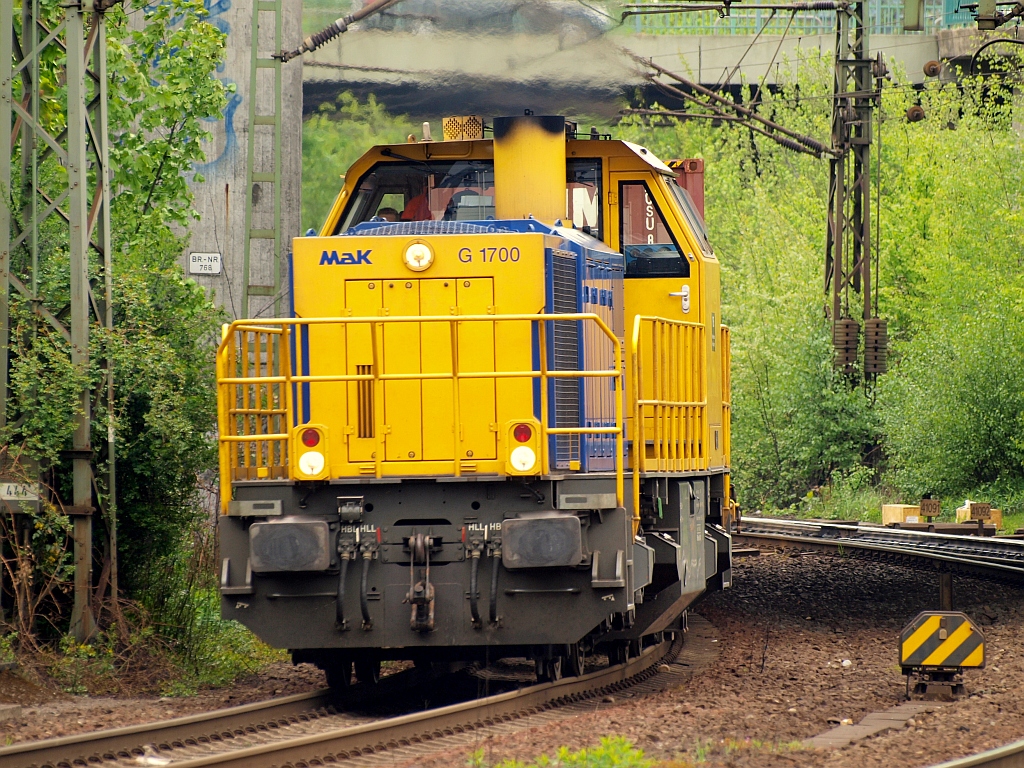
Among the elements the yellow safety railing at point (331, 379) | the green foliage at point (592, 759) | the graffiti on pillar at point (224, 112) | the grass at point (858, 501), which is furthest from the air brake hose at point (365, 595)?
the grass at point (858, 501)

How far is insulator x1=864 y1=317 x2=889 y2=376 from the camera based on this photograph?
935 inches

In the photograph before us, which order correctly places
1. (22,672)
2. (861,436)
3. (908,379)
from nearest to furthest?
(22,672) < (908,379) < (861,436)

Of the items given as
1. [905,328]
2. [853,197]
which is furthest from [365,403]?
[905,328]

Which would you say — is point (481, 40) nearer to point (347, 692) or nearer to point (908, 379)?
point (347, 692)

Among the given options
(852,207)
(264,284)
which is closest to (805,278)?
(852,207)

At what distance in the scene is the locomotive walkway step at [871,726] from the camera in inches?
280

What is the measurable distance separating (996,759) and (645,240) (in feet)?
15.3

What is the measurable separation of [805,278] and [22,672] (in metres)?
22.5

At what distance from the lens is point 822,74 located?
35.5m

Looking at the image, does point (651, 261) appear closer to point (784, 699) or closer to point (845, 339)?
point (784, 699)

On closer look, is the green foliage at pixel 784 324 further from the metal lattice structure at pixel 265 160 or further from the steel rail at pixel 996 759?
the steel rail at pixel 996 759

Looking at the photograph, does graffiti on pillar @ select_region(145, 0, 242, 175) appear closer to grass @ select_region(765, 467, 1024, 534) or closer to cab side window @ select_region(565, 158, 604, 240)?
cab side window @ select_region(565, 158, 604, 240)

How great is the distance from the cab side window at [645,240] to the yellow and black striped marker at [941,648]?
298cm

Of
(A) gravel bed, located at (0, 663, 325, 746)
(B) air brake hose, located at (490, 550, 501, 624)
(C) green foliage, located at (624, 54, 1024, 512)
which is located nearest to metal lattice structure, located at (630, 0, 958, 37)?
(C) green foliage, located at (624, 54, 1024, 512)
